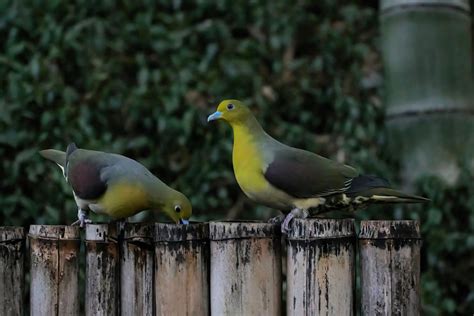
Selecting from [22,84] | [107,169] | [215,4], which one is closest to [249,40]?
[215,4]

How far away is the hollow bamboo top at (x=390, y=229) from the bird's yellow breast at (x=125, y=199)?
0.72m

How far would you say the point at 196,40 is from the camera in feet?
14.9

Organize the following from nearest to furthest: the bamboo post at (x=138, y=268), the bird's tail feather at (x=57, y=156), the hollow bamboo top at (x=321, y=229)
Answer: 1. the hollow bamboo top at (x=321, y=229)
2. the bamboo post at (x=138, y=268)
3. the bird's tail feather at (x=57, y=156)

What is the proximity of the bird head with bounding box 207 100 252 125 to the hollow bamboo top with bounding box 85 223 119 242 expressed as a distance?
0.48m

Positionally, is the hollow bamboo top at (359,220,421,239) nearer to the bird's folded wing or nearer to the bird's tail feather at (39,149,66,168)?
the bird's folded wing

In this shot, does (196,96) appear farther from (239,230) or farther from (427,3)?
(239,230)

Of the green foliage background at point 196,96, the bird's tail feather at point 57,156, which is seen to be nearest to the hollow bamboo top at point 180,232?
the bird's tail feather at point 57,156

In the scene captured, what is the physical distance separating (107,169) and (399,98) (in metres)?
2.26

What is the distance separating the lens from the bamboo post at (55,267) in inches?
95.4

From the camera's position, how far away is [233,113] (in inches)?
103

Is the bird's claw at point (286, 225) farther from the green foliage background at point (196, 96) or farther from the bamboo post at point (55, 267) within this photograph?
the green foliage background at point (196, 96)

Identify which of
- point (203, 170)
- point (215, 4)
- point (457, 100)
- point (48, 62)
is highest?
point (215, 4)

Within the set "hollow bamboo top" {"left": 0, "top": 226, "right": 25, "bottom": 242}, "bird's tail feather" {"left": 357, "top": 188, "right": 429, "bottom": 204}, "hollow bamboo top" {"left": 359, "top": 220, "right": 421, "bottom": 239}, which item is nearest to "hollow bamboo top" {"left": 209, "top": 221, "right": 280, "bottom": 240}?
"hollow bamboo top" {"left": 359, "top": 220, "right": 421, "bottom": 239}

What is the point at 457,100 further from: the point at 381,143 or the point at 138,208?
the point at 138,208
